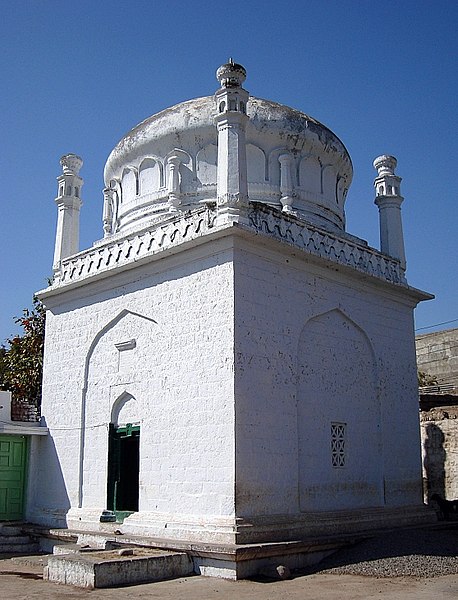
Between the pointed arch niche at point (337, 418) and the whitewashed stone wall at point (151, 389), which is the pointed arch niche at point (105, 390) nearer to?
the whitewashed stone wall at point (151, 389)

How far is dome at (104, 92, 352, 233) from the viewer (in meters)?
13.5

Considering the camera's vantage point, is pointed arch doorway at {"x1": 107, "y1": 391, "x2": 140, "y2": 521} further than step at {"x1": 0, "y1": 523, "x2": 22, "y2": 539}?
No

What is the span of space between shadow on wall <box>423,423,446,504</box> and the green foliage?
10.5 m

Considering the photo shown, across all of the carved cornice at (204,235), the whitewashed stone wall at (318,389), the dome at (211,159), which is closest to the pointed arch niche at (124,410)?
the carved cornice at (204,235)

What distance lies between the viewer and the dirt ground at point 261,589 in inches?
309

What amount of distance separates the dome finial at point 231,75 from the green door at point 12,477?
24.9 feet

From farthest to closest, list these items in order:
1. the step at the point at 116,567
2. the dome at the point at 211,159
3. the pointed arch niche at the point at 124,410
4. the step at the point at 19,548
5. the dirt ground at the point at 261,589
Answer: the dome at the point at 211,159
the step at the point at 19,548
the pointed arch niche at the point at 124,410
the step at the point at 116,567
the dirt ground at the point at 261,589

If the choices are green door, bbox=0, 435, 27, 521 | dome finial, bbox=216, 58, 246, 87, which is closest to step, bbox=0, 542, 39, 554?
green door, bbox=0, 435, 27, 521

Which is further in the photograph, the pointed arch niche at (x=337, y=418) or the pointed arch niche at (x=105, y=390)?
the pointed arch niche at (x=105, y=390)

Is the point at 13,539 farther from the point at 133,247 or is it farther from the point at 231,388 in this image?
the point at 133,247

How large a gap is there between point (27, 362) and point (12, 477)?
6.81 meters

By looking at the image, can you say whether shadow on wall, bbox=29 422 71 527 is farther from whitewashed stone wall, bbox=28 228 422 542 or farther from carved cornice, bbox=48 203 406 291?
carved cornice, bbox=48 203 406 291

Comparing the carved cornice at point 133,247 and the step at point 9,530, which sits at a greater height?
the carved cornice at point 133,247

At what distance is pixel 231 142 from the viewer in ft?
36.0
